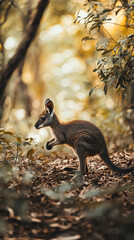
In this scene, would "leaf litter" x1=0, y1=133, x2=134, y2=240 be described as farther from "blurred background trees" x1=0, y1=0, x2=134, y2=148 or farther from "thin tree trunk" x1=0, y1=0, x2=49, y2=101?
"thin tree trunk" x1=0, y1=0, x2=49, y2=101

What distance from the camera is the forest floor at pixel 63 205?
2.44m

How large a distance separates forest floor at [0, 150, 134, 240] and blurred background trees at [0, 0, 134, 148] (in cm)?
150

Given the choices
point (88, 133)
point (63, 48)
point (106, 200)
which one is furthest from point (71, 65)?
point (106, 200)

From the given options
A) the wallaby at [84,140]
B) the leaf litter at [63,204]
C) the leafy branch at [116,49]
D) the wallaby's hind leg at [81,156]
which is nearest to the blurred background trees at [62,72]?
the leafy branch at [116,49]

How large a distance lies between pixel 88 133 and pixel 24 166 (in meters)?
1.15

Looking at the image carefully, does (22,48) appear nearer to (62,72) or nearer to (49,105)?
(49,105)

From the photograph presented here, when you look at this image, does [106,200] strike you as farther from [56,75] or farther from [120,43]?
[56,75]

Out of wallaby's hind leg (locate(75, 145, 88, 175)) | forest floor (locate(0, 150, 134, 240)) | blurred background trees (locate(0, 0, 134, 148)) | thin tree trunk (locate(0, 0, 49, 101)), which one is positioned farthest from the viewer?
blurred background trees (locate(0, 0, 134, 148))

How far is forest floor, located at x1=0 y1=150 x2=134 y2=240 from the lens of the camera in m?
2.44

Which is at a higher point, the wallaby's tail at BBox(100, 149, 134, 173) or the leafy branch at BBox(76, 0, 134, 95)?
the leafy branch at BBox(76, 0, 134, 95)

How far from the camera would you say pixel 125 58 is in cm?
384

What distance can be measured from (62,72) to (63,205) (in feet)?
63.0

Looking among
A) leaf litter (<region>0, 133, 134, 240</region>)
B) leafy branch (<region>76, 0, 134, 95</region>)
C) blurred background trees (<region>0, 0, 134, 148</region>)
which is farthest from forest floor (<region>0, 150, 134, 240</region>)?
blurred background trees (<region>0, 0, 134, 148</region>)

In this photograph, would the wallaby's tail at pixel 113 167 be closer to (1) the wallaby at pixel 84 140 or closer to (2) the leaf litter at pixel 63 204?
(1) the wallaby at pixel 84 140
